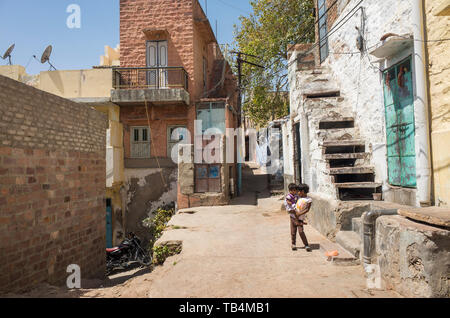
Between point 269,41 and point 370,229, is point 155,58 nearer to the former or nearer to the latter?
point 269,41

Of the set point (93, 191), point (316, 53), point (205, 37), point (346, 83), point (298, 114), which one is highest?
point (205, 37)

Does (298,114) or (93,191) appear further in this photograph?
(298,114)

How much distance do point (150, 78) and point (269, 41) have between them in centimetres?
727

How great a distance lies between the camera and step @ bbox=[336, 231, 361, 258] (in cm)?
467

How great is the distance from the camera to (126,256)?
32.5 feet

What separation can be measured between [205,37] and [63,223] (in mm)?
11712

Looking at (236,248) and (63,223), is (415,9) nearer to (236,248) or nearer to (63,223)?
(236,248)

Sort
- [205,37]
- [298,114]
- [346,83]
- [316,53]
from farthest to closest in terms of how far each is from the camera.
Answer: [205,37], [316,53], [298,114], [346,83]

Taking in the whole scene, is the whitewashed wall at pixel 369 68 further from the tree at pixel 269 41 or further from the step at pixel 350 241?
the tree at pixel 269 41

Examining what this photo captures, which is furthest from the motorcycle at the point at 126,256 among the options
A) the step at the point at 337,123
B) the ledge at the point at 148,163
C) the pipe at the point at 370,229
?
the pipe at the point at 370,229

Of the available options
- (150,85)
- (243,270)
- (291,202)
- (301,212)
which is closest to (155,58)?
(150,85)

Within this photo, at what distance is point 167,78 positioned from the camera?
43.3 ft

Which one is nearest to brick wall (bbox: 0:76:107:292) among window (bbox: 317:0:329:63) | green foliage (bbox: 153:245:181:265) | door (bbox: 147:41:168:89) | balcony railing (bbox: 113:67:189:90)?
green foliage (bbox: 153:245:181:265)
